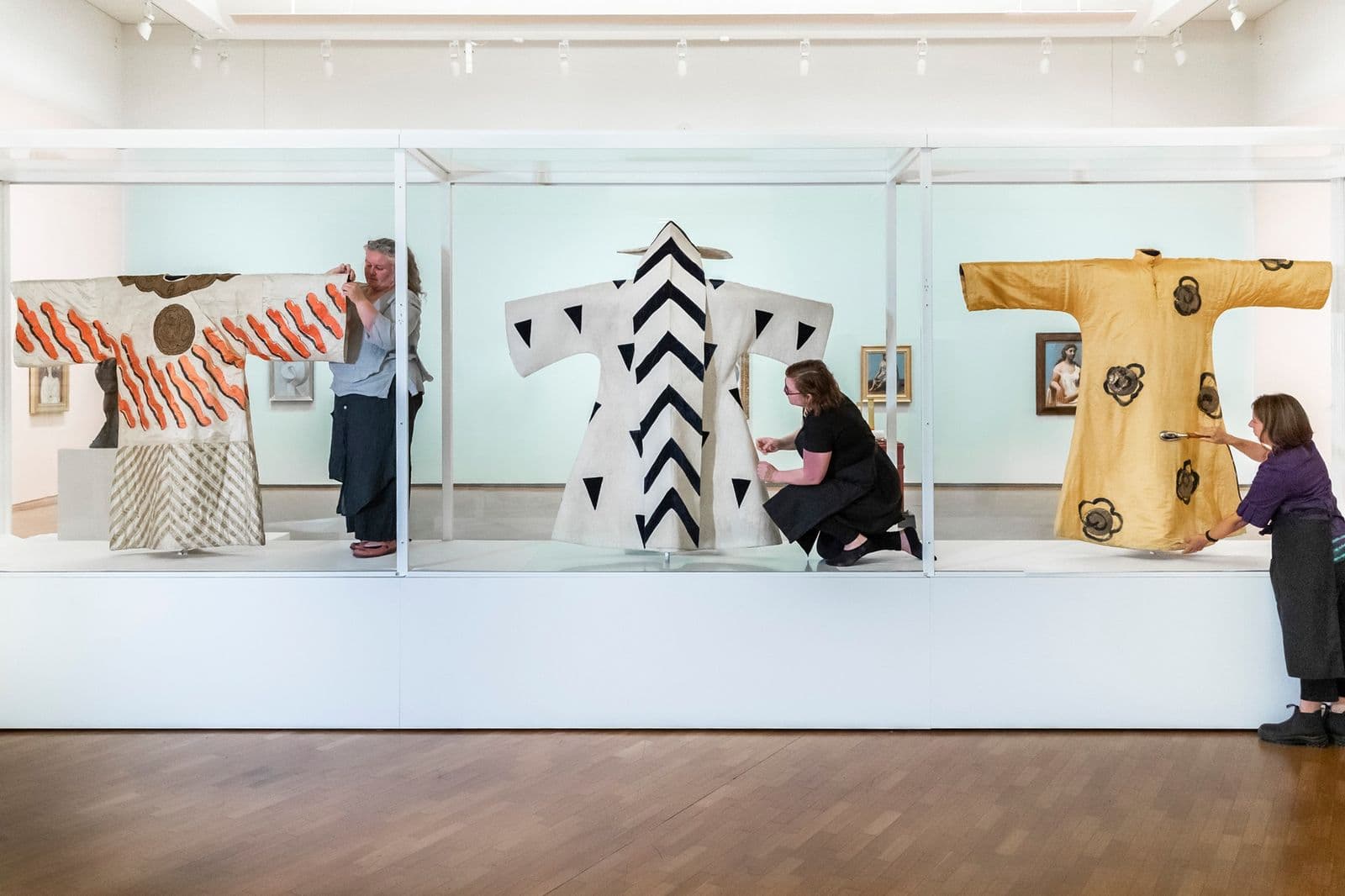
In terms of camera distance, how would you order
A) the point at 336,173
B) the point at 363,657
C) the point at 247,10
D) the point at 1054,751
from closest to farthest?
the point at 1054,751 < the point at 363,657 < the point at 336,173 < the point at 247,10

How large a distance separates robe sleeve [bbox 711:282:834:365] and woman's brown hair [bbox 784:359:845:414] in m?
0.12

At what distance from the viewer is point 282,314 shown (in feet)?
11.9

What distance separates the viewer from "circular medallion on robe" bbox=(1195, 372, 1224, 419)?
368cm

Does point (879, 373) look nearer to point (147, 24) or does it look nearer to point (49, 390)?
point (49, 390)

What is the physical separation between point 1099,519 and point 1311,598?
25.5 inches

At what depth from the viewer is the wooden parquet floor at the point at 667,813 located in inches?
91.6

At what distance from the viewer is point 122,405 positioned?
365 centimetres

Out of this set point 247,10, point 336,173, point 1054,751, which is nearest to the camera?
point 1054,751

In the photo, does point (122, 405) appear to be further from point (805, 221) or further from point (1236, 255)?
point (1236, 255)

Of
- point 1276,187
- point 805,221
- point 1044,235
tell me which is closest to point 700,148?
point 805,221

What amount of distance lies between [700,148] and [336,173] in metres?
1.15

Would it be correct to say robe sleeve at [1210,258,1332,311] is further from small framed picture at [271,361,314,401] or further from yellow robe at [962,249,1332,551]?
small framed picture at [271,361,314,401]

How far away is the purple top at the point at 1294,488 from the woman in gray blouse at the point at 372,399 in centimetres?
245

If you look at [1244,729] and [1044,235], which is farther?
[1044,235]
